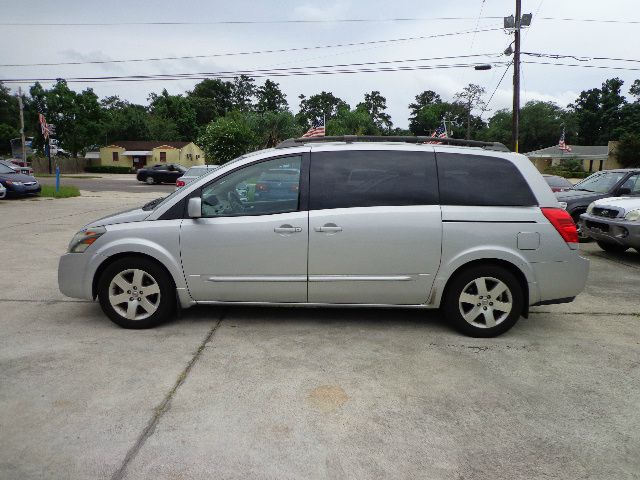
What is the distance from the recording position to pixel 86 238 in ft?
15.3

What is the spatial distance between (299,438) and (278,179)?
8.21ft

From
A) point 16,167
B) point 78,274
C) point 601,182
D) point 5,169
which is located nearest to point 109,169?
point 16,167

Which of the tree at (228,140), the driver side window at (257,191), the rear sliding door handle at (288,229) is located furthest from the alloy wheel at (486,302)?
the tree at (228,140)

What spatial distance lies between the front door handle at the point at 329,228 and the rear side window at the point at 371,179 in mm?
176

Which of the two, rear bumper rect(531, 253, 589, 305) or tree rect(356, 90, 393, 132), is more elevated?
tree rect(356, 90, 393, 132)

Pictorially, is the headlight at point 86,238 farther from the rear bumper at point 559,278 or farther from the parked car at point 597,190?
the parked car at point 597,190

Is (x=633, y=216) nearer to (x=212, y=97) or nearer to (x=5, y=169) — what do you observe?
(x=5, y=169)

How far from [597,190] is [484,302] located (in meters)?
8.30

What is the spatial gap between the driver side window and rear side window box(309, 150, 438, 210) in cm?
21

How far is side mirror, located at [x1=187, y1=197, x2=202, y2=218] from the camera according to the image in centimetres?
447

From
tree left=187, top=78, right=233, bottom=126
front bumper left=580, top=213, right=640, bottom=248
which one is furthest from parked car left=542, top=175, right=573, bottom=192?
tree left=187, top=78, right=233, bottom=126

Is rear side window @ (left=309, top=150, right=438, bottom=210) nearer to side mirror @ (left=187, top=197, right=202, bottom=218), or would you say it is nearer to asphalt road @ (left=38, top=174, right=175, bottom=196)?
side mirror @ (left=187, top=197, right=202, bottom=218)

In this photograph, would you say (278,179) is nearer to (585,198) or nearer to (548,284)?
(548,284)

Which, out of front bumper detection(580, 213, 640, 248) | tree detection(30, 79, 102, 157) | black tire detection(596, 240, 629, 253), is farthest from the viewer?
tree detection(30, 79, 102, 157)
